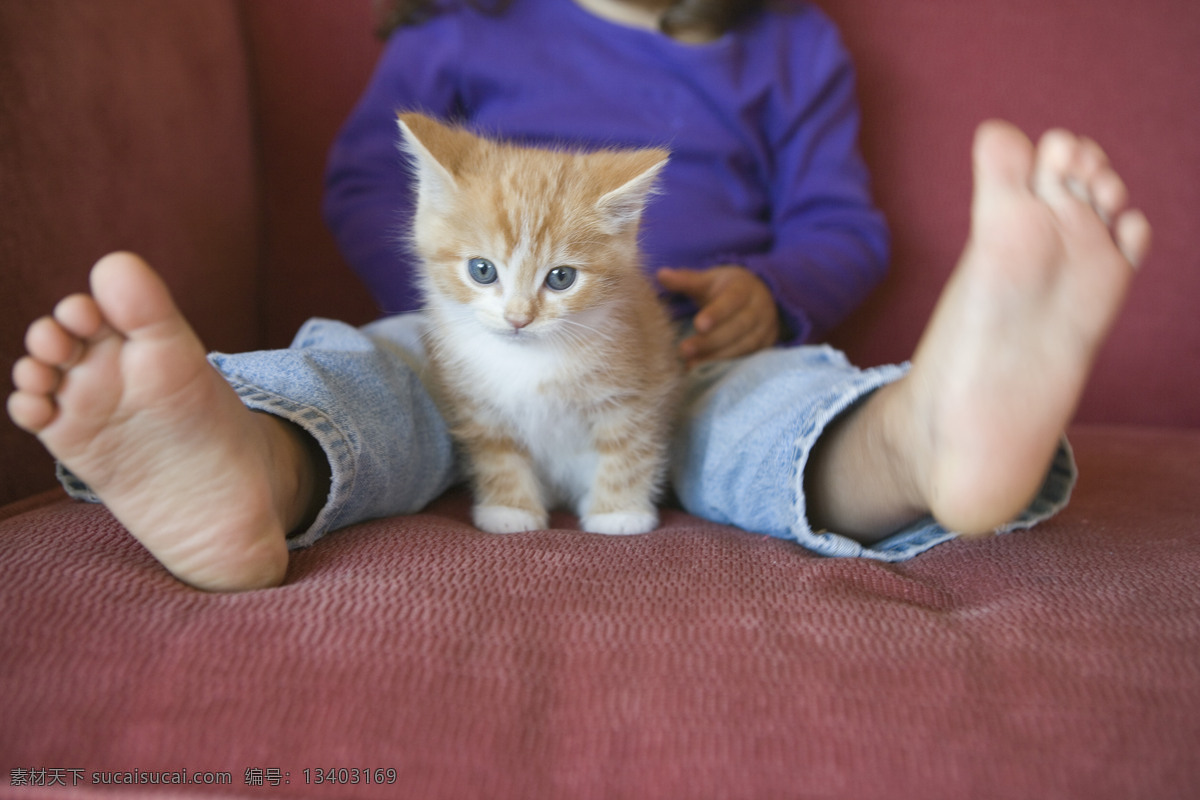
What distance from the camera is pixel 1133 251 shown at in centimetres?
67

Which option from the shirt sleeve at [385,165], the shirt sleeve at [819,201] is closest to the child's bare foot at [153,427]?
the shirt sleeve at [385,165]

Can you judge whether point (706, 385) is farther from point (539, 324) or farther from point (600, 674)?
point (600, 674)

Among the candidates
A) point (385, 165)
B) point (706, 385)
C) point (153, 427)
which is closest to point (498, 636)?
point (153, 427)

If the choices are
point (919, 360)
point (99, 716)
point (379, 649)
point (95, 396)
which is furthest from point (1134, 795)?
→ point (95, 396)

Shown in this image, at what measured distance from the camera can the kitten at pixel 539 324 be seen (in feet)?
3.08

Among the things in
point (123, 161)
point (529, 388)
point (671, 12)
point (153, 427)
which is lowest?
point (529, 388)

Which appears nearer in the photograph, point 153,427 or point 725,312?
point 153,427

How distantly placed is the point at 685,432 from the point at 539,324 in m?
0.28

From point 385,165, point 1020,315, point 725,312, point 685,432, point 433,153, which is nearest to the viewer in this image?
point 1020,315

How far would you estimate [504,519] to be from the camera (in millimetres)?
932

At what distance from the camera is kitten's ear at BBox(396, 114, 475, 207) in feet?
2.97

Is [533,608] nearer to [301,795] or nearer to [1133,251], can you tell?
[301,795]

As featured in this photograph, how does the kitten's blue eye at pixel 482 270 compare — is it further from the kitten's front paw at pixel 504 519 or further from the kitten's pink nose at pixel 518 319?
the kitten's front paw at pixel 504 519

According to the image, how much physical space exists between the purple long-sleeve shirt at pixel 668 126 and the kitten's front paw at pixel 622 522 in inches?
18.8
